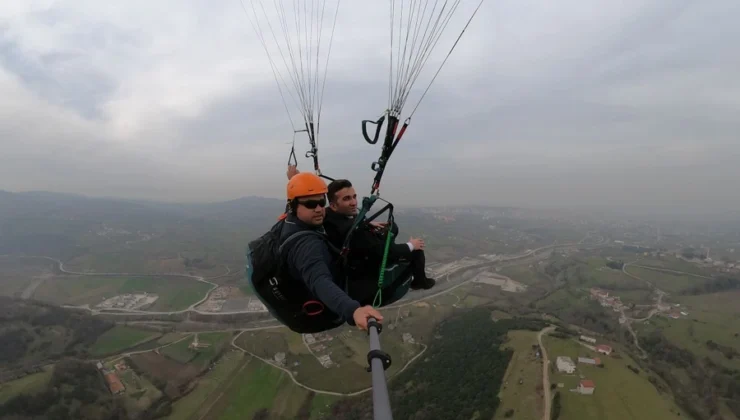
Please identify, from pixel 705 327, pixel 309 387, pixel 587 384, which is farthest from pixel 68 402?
pixel 705 327

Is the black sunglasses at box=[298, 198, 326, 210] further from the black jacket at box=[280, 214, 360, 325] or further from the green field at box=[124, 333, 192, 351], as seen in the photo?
the green field at box=[124, 333, 192, 351]

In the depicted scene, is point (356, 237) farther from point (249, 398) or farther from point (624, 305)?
point (624, 305)

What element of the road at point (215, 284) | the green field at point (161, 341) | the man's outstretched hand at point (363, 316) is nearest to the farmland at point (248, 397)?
the green field at point (161, 341)

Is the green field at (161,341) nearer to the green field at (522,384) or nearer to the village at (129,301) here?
the village at (129,301)

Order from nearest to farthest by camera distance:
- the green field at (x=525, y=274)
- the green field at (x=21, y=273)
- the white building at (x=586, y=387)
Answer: the white building at (x=586, y=387), the green field at (x=525, y=274), the green field at (x=21, y=273)

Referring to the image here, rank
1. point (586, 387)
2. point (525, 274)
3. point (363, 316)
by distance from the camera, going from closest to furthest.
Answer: point (363, 316) → point (586, 387) → point (525, 274)

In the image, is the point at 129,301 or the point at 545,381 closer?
the point at 545,381
